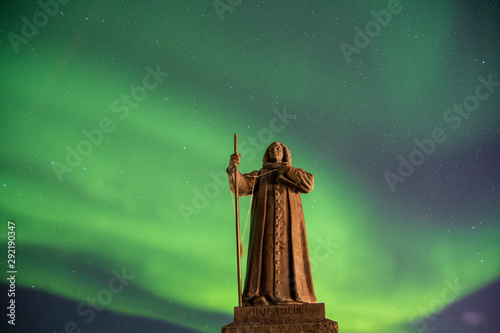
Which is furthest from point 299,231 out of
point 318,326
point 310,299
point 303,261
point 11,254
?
point 11,254

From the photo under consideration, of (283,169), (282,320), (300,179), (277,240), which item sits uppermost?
(283,169)

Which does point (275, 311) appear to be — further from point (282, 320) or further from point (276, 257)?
point (276, 257)

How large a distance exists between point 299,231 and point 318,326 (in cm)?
205

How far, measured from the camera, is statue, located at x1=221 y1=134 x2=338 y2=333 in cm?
721

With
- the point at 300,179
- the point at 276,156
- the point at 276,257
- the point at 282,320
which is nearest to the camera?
the point at 282,320

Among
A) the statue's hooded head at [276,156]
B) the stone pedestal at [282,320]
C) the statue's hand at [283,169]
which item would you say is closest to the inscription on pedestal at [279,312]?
the stone pedestal at [282,320]

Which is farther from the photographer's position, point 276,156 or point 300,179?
point 276,156

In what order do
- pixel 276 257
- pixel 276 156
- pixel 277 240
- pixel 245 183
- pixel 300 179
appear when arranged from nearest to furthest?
pixel 276 257
pixel 277 240
pixel 300 179
pixel 245 183
pixel 276 156

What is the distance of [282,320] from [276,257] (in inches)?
49.5

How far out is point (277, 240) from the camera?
821cm

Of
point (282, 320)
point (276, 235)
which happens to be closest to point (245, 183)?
point (276, 235)

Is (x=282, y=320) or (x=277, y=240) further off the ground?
(x=277, y=240)

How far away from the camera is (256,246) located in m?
8.27

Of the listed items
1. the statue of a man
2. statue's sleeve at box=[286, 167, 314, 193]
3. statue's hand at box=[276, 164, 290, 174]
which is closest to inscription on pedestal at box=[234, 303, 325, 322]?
the statue of a man
